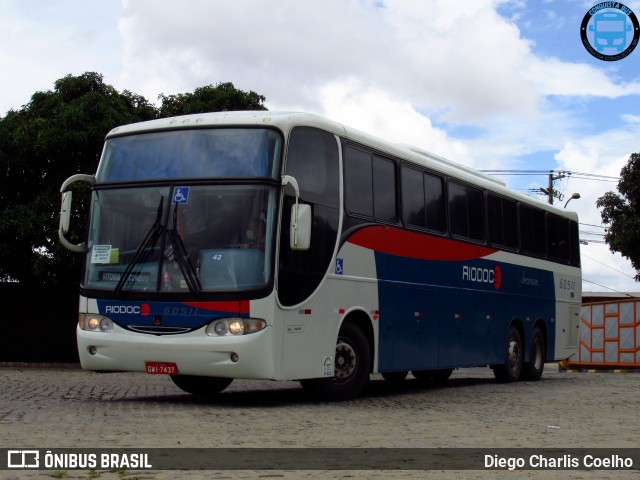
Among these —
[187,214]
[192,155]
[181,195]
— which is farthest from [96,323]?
[192,155]

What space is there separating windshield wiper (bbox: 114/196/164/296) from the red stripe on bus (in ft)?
8.67

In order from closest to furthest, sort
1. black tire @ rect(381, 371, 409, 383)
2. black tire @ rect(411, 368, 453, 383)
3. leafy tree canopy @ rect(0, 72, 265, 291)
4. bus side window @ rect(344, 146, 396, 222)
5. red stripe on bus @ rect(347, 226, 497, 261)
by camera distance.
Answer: bus side window @ rect(344, 146, 396, 222) < red stripe on bus @ rect(347, 226, 497, 261) < black tire @ rect(381, 371, 409, 383) < black tire @ rect(411, 368, 453, 383) < leafy tree canopy @ rect(0, 72, 265, 291)

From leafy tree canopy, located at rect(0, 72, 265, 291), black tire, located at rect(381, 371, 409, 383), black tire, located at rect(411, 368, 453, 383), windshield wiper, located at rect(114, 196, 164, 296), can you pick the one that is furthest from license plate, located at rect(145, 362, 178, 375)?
leafy tree canopy, located at rect(0, 72, 265, 291)

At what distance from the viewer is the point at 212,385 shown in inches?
588

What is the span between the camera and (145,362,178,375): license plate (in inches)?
479

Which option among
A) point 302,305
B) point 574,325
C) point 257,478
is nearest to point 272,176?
point 302,305

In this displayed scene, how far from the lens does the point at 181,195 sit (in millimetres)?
12594

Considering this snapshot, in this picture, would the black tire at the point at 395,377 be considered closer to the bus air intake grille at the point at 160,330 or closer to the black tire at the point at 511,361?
the black tire at the point at 511,361

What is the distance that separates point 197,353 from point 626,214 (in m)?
36.4

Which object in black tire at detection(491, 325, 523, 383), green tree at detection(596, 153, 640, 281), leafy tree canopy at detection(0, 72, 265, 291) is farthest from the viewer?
green tree at detection(596, 153, 640, 281)

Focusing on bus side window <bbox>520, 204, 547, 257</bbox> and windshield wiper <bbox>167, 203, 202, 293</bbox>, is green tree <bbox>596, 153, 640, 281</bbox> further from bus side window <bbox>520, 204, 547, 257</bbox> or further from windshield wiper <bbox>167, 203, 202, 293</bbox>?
windshield wiper <bbox>167, 203, 202, 293</bbox>

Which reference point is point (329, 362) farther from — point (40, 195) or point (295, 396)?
point (40, 195)

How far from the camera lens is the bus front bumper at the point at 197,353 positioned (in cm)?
1192

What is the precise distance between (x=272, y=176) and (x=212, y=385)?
3.97 meters
